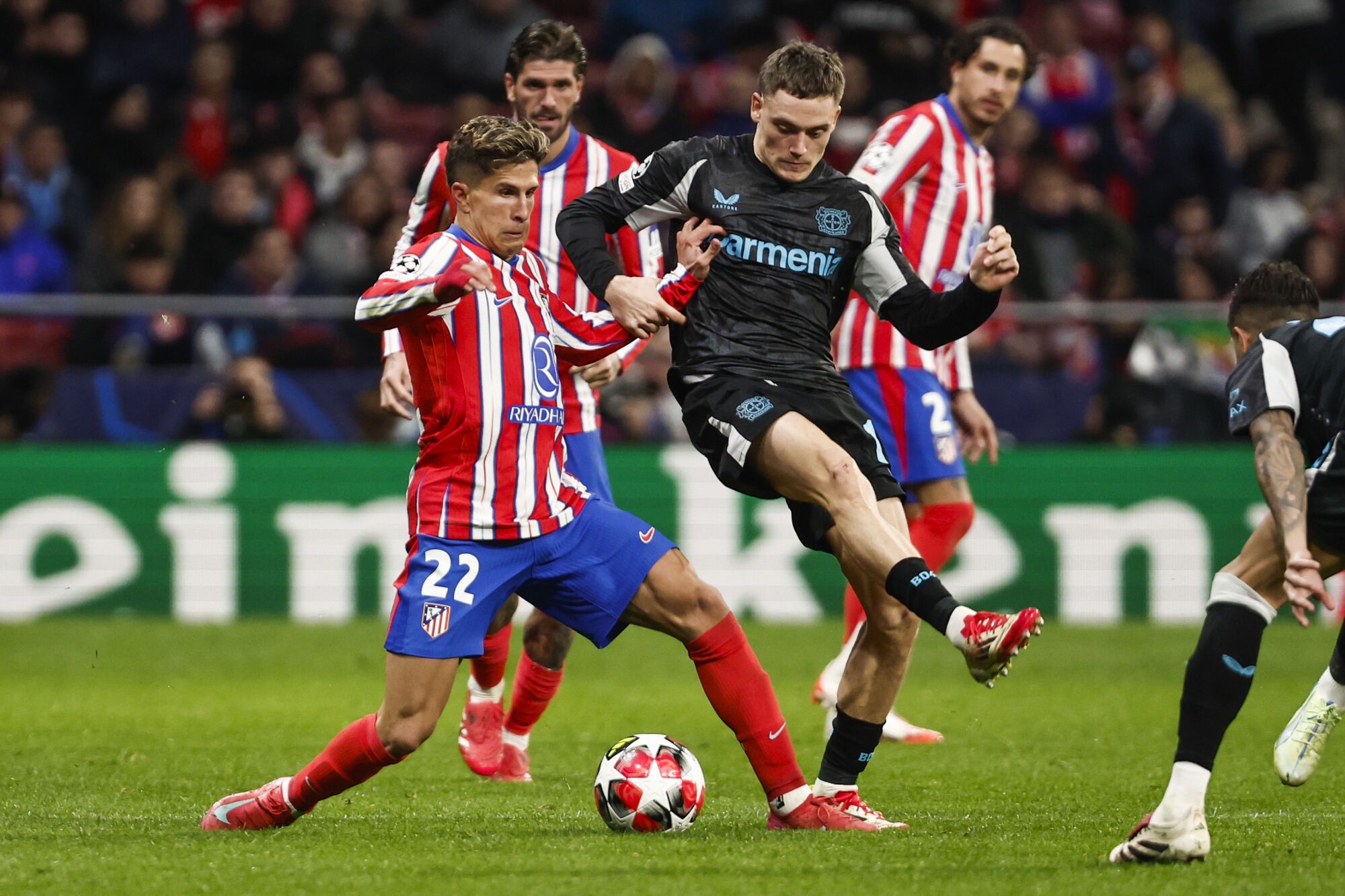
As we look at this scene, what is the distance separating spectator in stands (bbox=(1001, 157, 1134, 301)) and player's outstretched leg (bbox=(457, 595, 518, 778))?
7111 millimetres

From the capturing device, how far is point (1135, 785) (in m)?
6.22

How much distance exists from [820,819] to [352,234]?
864cm

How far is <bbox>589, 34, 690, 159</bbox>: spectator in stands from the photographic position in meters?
13.6

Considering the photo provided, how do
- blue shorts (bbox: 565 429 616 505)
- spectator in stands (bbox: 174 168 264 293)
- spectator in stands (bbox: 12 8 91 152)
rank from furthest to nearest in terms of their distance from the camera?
spectator in stands (bbox: 12 8 91 152), spectator in stands (bbox: 174 168 264 293), blue shorts (bbox: 565 429 616 505)

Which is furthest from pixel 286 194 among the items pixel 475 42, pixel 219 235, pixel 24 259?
pixel 475 42

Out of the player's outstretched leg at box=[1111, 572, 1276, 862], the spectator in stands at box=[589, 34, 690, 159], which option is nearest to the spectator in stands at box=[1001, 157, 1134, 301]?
Result: the spectator in stands at box=[589, 34, 690, 159]

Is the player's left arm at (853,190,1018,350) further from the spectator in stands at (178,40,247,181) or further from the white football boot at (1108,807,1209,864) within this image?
the spectator in stands at (178,40,247,181)

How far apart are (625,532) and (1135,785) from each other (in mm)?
2237

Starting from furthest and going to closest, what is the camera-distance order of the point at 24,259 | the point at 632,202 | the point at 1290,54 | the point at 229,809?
the point at 1290,54
the point at 24,259
the point at 632,202
the point at 229,809

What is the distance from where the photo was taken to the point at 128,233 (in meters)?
12.5

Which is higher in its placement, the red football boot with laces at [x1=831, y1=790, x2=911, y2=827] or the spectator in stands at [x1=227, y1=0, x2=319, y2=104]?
the spectator in stands at [x1=227, y1=0, x2=319, y2=104]

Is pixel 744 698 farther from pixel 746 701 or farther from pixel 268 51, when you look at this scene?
pixel 268 51

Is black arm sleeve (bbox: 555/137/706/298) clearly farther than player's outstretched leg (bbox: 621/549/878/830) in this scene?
Yes

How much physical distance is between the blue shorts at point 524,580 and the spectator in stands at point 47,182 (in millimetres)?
8900
